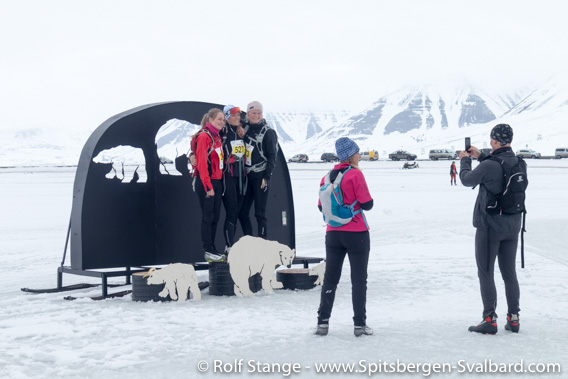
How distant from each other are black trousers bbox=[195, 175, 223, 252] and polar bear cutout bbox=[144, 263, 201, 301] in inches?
19.1

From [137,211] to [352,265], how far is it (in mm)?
4044

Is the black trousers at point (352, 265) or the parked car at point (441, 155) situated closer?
the black trousers at point (352, 265)

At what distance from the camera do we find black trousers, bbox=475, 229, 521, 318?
6023mm

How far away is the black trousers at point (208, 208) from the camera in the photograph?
8164 millimetres

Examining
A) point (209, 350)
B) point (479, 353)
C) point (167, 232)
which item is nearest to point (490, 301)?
point (479, 353)

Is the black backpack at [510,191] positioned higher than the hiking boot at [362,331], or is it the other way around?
the black backpack at [510,191]

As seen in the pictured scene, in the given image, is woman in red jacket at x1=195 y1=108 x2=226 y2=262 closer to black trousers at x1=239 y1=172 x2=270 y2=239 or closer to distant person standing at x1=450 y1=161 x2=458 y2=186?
black trousers at x1=239 y1=172 x2=270 y2=239

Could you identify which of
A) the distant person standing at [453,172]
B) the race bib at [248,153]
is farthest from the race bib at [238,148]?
the distant person standing at [453,172]

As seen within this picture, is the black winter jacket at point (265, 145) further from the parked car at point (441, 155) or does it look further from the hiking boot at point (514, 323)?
the parked car at point (441, 155)

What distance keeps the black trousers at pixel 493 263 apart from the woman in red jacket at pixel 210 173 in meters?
3.24

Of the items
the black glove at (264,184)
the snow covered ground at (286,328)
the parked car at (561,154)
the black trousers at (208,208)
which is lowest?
the snow covered ground at (286,328)

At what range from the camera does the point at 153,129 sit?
9.32 m

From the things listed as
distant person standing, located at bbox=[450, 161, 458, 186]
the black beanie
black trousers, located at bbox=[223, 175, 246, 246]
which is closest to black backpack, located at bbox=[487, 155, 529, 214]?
the black beanie

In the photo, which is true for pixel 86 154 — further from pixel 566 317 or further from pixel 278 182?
pixel 566 317
